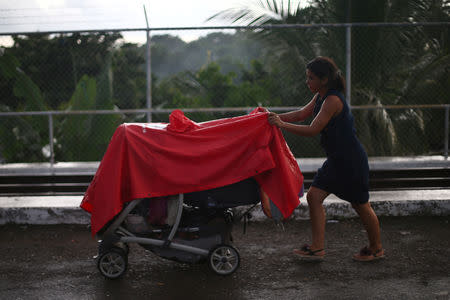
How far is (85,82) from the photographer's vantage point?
10.5m

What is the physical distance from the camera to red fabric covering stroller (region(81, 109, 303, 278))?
3.54 metres

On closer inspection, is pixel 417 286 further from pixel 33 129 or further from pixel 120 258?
pixel 33 129

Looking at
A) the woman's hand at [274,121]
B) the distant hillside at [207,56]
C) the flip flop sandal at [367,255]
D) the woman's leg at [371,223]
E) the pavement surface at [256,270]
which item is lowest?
the pavement surface at [256,270]

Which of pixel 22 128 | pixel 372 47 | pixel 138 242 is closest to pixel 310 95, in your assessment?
pixel 372 47

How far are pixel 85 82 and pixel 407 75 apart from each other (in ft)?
25.3

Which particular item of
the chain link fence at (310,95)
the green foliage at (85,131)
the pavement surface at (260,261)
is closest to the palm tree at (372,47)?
the chain link fence at (310,95)

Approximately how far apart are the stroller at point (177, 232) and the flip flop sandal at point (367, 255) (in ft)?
3.22

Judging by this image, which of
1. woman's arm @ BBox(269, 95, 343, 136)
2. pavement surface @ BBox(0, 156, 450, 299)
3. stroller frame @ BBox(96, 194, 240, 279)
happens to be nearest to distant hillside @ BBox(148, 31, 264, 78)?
pavement surface @ BBox(0, 156, 450, 299)

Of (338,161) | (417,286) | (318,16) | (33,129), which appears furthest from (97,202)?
(318,16)

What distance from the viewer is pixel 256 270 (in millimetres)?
3807

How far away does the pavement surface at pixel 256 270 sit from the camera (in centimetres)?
334

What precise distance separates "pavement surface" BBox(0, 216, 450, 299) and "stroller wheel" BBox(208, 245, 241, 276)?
64 mm

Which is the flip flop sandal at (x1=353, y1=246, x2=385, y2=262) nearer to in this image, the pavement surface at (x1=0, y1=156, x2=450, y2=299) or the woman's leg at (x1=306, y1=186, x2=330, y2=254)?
the pavement surface at (x1=0, y1=156, x2=450, y2=299)

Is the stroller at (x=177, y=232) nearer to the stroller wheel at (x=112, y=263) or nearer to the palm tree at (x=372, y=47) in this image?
the stroller wheel at (x=112, y=263)
